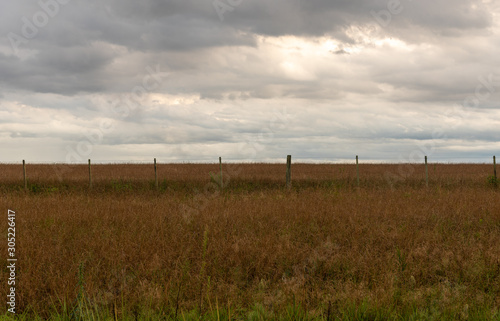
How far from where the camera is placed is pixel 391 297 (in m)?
4.87

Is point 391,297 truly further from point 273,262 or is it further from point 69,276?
point 69,276

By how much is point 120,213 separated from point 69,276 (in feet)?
17.1

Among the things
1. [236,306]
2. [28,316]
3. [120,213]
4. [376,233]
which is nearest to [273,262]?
[236,306]

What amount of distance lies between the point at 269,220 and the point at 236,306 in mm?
4774

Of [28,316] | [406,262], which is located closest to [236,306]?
[28,316]

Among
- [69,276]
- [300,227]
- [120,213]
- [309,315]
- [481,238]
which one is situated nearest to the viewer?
[309,315]

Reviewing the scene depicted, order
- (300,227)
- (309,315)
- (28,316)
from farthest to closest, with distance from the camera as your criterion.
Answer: (300,227) < (28,316) < (309,315)

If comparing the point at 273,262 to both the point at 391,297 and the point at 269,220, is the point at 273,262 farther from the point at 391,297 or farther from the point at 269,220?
the point at 269,220

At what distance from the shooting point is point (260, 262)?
657 cm

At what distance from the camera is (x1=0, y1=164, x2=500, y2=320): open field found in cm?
479

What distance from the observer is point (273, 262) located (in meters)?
6.66

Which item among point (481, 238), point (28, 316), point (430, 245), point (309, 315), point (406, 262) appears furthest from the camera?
point (481, 238)

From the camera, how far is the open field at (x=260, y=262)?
15.7 feet

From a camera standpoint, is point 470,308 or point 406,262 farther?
point 406,262
